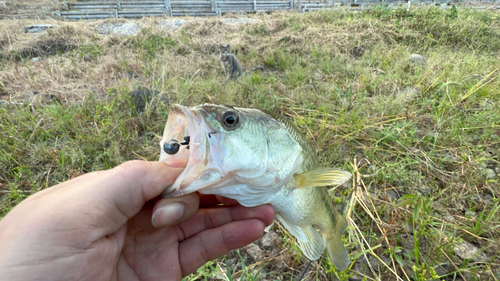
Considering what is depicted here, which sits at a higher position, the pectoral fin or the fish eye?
the fish eye

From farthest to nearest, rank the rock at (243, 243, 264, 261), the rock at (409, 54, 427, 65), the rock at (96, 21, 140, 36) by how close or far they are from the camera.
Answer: the rock at (96, 21, 140, 36), the rock at (409, 54, 427, 65), the rock at (243, 243, 264, 261)

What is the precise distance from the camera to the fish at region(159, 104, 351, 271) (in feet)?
3.28

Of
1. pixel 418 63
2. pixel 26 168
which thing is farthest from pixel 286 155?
pixel 418 63

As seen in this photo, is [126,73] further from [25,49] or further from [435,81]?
[435,81]

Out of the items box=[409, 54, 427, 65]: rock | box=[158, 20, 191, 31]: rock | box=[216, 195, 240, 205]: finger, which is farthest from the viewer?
box=[158, 20, 191, 31]: rock

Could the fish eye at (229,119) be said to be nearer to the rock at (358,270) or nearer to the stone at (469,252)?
the rock at (358,270)

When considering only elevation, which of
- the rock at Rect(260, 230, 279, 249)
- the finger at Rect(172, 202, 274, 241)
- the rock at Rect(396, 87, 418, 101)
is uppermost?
the rock at Rect(396, 87, 418, 101)

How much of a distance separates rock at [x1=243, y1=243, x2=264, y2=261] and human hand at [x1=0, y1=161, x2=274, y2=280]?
0.49 m

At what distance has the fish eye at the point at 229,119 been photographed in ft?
3.39

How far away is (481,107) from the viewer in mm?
3094

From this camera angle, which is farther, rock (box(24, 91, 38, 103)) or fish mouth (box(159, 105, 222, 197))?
rock (box(24, 91, 38, 103))

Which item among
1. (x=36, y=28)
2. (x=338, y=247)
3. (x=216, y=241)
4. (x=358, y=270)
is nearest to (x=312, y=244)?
(x=338, y=247)

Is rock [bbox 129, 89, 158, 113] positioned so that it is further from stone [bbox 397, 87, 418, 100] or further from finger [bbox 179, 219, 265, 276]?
stone [bbox 397, 87, 418, 100]

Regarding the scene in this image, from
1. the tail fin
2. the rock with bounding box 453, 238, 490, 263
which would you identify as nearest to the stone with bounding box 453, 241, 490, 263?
the rock with bounding box 453, 238, 490, 263
